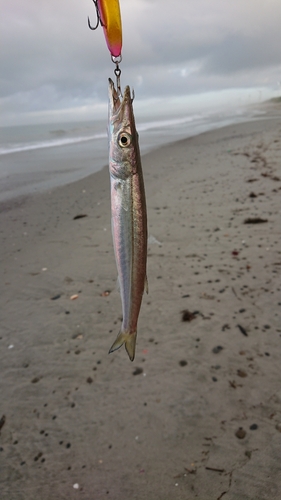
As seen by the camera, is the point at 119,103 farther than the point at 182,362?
No

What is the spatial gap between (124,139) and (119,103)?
21 cm

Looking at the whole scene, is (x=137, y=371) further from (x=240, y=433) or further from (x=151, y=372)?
(x=240, y=433)

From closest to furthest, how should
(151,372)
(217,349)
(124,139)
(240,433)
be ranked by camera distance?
(124,139)
(240,433)
(151,372)
(217,349)

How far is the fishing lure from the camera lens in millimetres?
1903

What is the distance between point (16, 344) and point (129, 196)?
3.35m

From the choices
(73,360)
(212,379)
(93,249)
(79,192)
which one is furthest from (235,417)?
(79,192)

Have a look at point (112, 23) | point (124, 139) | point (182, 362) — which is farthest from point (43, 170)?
point (124, 139)

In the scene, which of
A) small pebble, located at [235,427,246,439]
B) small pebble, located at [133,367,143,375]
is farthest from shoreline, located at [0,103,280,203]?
small pebble, located at [235,427,246,439]

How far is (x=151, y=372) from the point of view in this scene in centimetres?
374

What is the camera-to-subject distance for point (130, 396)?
138 inches

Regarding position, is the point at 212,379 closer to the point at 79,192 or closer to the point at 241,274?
the point at 241,274

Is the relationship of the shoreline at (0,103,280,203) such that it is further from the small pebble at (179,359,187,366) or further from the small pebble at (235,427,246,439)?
the small pebble at (235,427,246,439)

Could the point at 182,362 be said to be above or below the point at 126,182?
below

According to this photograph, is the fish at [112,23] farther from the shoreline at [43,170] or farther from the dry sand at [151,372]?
the shoreline at [43,170]
